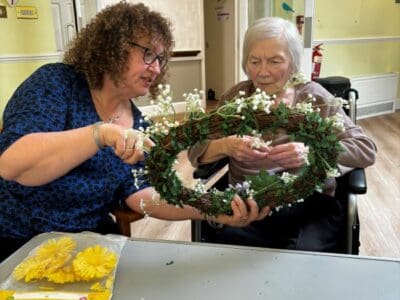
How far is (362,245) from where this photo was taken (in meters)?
2.26

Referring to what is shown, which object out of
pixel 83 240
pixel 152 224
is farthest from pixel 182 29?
pixel 83 240

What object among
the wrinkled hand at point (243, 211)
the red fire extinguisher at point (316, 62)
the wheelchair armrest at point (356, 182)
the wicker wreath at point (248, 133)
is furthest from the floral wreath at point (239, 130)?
the red fire extinguisher at point (316, 62)

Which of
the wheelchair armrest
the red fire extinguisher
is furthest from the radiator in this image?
the wheelchair armrest

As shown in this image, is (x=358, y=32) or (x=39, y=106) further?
(x=358, y=32)

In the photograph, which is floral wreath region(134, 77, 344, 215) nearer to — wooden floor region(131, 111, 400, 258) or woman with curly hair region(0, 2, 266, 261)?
woman with curly hair region(0, 2, 266, 261)

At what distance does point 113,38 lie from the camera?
1.13 m

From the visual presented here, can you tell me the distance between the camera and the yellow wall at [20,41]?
124 inches

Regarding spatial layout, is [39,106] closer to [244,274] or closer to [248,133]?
[248,133]

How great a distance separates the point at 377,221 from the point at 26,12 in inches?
122

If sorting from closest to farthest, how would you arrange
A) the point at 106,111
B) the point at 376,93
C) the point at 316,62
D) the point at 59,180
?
the point at 59,180
the point at 106,111
the point at 316,62
the point at 376,93

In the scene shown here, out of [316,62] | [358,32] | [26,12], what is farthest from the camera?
[358,32]

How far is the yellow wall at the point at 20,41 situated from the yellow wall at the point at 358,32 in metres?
3.09

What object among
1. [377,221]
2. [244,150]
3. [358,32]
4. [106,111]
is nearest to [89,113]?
[106,111]

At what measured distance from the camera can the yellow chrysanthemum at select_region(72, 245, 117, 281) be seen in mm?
792
